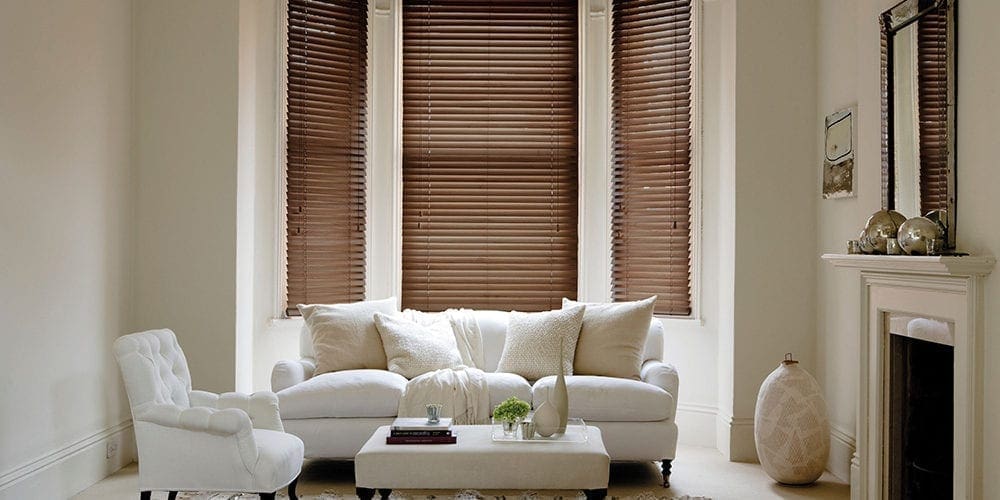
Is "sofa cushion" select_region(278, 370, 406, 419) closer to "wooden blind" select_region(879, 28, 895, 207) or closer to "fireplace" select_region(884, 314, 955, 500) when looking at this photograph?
"fireplace" select_region(884, 314, 955, 500)

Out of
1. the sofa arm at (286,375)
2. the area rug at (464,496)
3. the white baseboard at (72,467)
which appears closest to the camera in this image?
the white baseboard at (72,467)

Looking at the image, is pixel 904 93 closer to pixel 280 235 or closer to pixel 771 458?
pixel 771 458

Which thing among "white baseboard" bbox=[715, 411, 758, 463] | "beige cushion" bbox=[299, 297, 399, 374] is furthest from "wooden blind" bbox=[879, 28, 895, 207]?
"beige cushion" bbox=[299, 297, 399, 374]

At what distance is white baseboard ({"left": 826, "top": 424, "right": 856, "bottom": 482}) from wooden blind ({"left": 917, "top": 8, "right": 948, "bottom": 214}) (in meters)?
1.59

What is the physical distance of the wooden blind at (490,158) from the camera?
648 cm

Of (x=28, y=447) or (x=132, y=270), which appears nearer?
(x=28, y=447)

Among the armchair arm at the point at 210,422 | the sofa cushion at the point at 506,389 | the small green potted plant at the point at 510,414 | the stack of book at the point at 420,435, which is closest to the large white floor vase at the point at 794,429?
the sofa cushion at the point at 506,389

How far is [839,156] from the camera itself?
17.1ft

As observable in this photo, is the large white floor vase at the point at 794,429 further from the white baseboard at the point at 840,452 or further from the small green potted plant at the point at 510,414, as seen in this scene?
the small green potted plant at the point at 510,414

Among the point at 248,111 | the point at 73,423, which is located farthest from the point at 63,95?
the point at 73,423

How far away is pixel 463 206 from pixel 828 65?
8.25 feet

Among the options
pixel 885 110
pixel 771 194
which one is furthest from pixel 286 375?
pixel 885 110

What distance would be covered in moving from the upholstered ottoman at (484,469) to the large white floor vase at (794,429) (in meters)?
1.41

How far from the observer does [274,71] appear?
6188mm
